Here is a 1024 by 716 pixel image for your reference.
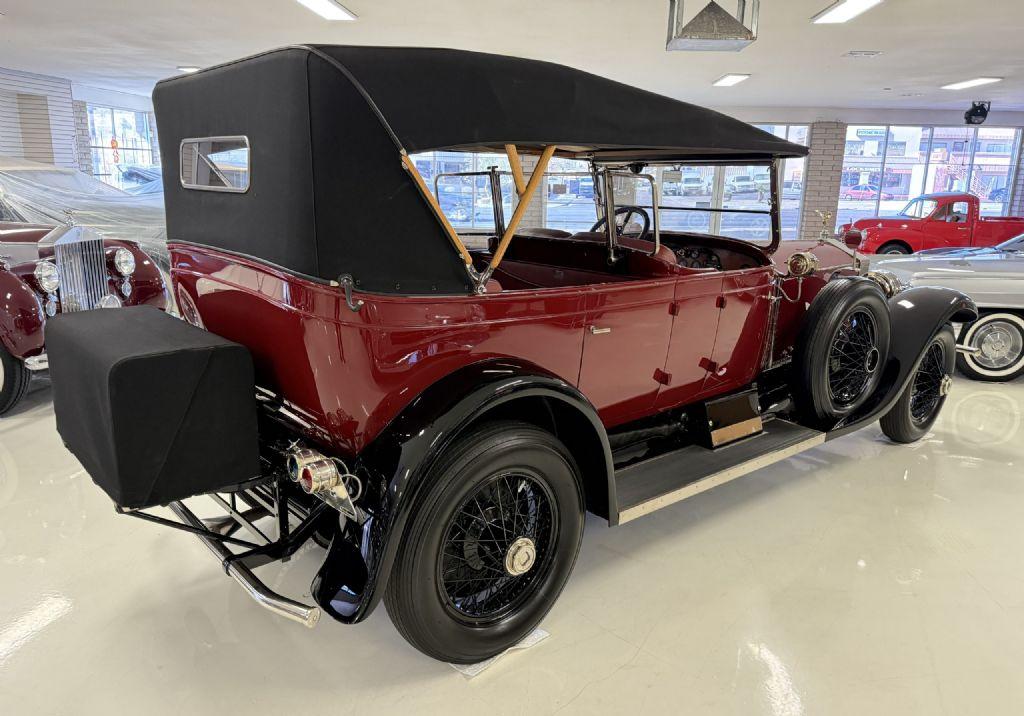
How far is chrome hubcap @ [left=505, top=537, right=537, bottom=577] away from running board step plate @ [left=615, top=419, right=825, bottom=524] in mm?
457

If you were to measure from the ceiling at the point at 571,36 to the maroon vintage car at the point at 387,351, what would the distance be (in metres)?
4.62

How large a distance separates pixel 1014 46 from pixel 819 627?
864 cm

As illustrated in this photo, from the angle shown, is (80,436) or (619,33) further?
(619,33)

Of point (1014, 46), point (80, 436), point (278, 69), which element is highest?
point (1014, 46)

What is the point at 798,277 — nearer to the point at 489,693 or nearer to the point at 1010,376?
the point at 489,693

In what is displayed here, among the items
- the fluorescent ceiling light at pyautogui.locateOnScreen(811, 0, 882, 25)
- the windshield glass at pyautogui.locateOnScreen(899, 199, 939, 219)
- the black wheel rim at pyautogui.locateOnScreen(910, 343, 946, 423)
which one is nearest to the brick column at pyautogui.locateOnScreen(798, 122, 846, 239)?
the windshield glass at pyautogui.locateOnScreen(899, 199, 939, 219)

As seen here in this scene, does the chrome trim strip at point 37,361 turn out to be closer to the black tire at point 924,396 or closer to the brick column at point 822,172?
the black tire at point 924,396

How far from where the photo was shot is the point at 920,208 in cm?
1254

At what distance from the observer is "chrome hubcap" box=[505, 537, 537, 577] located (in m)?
2.43

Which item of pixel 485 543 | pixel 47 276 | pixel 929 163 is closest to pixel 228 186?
pixel 485 543

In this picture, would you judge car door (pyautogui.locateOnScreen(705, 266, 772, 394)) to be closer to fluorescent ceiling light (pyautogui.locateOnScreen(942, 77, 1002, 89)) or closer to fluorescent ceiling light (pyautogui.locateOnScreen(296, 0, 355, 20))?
fluorescent ceiling light (pyautogui.locateOnScreen(296, 0, 355, 20))

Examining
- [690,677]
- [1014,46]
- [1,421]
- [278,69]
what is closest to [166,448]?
[278,69]

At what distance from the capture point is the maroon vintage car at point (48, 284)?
4871mm

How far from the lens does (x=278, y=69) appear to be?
210cm
